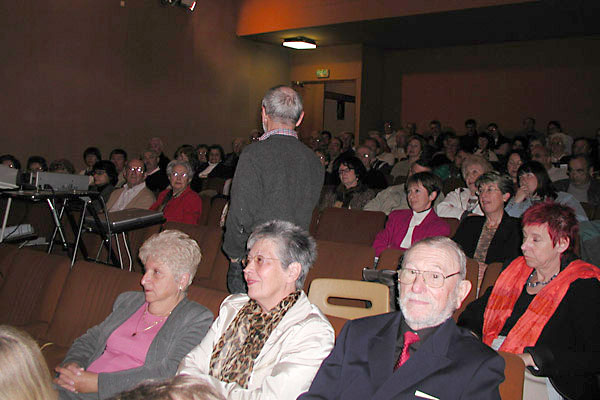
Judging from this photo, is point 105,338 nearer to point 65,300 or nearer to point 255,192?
point 65,300

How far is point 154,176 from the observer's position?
20.7 feet

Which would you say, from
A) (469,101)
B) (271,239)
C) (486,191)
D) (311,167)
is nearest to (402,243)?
(486,191)

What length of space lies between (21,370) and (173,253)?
1.17 m

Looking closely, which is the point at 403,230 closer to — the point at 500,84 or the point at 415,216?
the point at 415,216

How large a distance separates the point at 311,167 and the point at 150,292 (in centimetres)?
91

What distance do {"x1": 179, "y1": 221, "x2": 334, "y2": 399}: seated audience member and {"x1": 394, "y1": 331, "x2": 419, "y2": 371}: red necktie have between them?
27 cm

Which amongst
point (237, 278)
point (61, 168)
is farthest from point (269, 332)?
point (61, 168)

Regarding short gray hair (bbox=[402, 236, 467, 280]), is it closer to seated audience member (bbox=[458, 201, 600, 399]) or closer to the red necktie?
the red necktie

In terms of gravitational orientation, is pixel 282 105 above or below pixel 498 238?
above

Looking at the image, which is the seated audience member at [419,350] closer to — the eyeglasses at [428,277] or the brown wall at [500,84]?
the eyeglasses at [428,277]

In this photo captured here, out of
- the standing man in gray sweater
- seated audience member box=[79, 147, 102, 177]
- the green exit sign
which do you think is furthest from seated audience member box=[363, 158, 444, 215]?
the green exit sign

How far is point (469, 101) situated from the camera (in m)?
10.5

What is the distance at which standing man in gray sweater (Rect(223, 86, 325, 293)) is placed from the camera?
2236 mm

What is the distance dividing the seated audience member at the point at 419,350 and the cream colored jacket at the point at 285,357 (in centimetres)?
6
